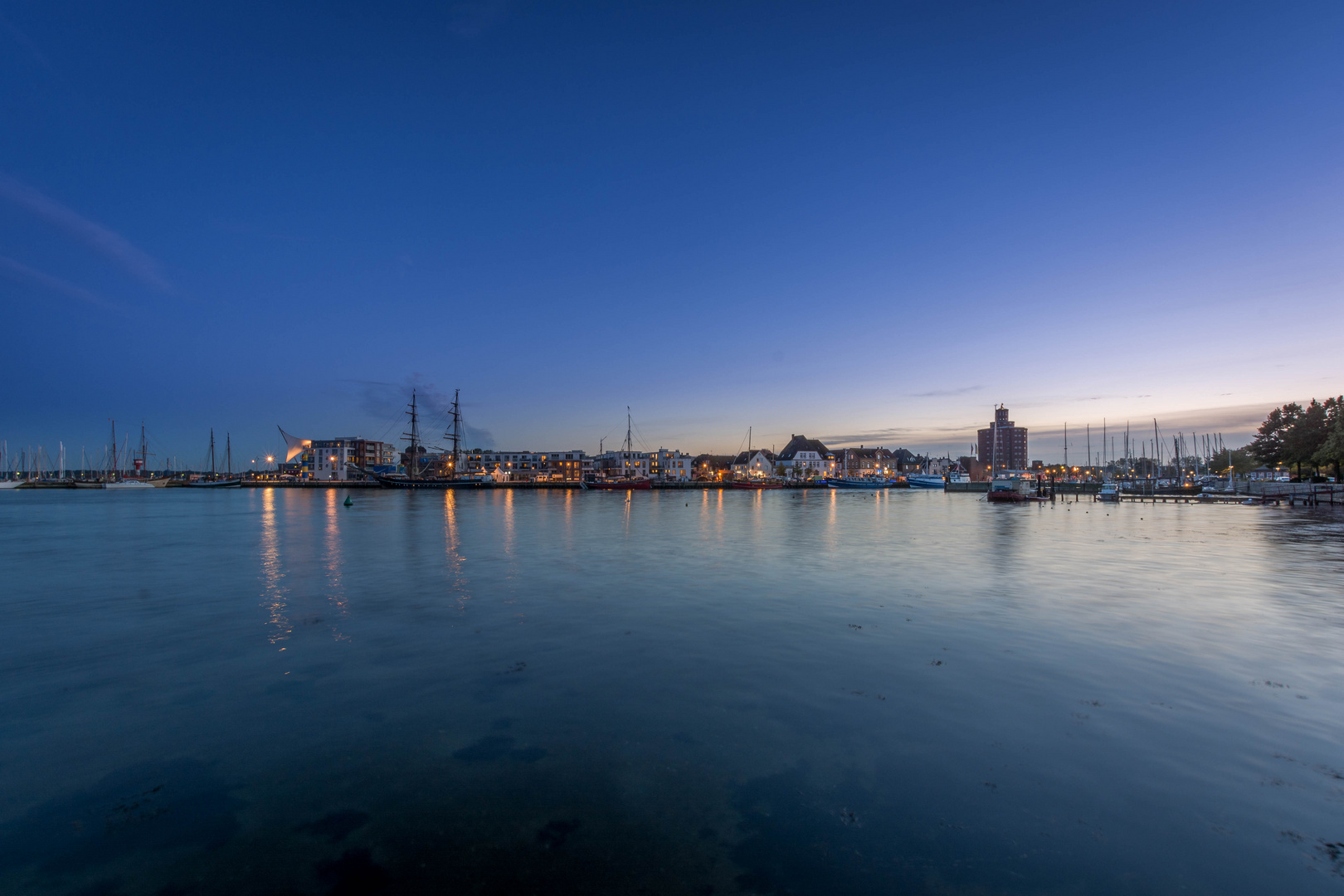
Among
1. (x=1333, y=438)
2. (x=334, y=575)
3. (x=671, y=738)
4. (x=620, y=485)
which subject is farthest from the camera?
(x=620, y=485)

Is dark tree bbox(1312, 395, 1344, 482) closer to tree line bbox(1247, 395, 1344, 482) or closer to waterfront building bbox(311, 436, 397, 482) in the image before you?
tree line bbox(1247, 395, 1344, 482)

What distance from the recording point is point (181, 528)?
36312 mm

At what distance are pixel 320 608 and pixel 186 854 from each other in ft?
33.2

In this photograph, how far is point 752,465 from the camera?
162625 millimetres

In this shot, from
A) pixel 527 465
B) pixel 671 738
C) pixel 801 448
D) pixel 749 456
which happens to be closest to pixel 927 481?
pixel 801 448

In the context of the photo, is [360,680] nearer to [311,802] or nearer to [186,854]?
[311,802]

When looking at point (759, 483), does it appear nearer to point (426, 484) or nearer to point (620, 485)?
point (620, 485)

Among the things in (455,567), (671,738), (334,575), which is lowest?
(455,567)

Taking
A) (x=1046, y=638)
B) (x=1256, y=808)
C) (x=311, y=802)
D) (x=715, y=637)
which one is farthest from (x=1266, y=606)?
(x=311, y=802)

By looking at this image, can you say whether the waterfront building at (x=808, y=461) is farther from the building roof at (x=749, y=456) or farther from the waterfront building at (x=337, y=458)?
the waterfront building at (x=337, y=458)

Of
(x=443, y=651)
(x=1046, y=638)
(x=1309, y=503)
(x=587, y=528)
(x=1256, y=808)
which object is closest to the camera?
(x=1256, y=808)

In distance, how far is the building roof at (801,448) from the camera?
172875 mm

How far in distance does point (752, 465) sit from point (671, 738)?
157642 millimetres

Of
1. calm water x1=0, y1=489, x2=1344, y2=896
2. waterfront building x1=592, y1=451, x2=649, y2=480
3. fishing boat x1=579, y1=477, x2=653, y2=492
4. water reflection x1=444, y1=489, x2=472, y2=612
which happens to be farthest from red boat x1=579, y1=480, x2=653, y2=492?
calm water x1=0, y1=489, x2=1344, y2=896
